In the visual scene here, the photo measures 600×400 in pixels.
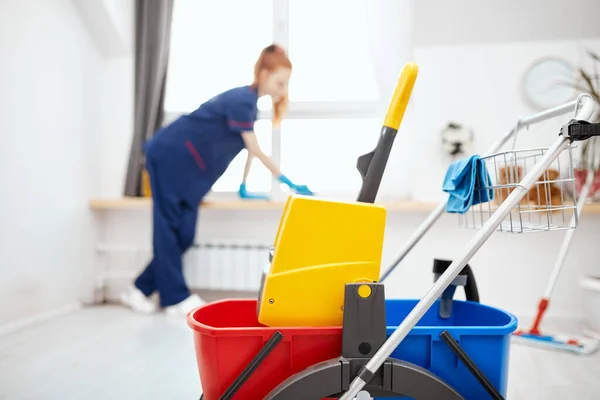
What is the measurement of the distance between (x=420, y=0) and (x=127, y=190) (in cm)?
197

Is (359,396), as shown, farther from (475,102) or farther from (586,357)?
(475,102)

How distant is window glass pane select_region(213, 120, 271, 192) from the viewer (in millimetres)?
2938

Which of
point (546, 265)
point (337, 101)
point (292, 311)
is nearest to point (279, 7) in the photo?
point (337, 101)

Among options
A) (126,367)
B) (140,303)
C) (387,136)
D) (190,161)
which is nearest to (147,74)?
(190,161)

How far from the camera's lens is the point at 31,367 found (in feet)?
5.34

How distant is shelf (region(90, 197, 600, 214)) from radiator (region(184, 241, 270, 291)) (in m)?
0.23

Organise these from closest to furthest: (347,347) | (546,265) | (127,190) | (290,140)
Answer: (347,347), (546,265), (127,190), (290,140)

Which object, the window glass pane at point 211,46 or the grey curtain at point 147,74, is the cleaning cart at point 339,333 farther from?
the window glass pane at point 211,46

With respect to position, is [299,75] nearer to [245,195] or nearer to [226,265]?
[245,195]

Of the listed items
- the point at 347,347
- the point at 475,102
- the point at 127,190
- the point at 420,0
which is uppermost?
the point at 420,0

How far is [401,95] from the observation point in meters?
1.07

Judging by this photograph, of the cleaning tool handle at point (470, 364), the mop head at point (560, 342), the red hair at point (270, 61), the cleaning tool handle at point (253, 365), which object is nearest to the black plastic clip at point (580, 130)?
the cleaning tool handle at point (470, 364)

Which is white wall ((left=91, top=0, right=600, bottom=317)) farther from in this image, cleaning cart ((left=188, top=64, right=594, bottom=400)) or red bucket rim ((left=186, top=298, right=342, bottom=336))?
red bucket rim ((left=186, top=298, right=342, bottom=336))

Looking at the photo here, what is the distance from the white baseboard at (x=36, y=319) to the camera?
2.07 m
